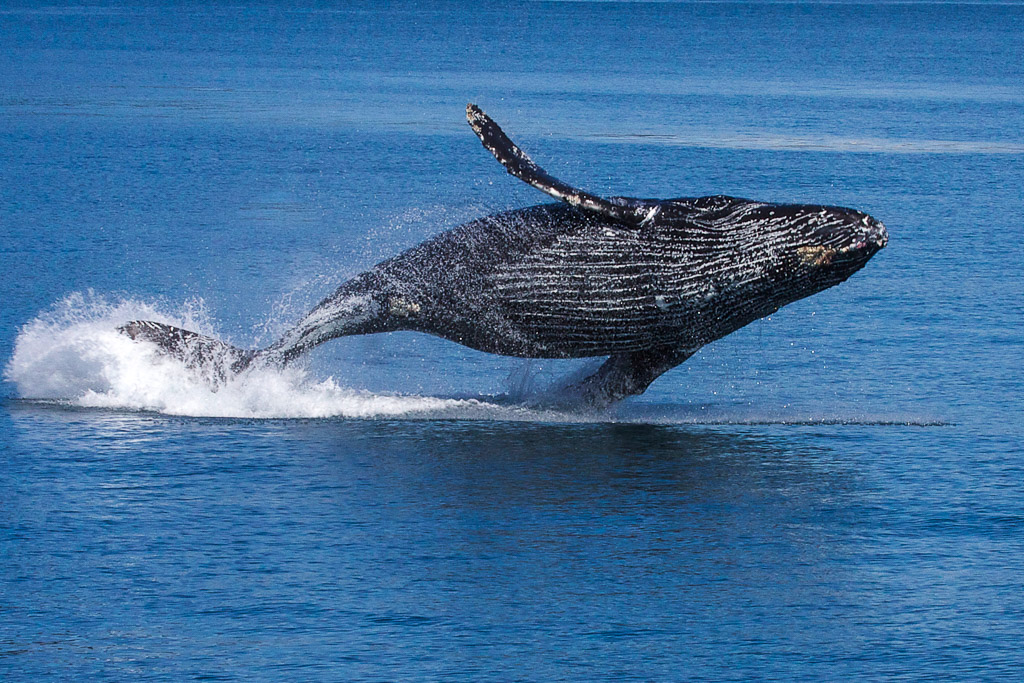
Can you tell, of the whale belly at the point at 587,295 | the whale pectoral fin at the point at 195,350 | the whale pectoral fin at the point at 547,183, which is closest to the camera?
the whale pectoral fin at the point at 547,183

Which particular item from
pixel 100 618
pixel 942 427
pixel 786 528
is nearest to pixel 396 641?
pixel 100 618

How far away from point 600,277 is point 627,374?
103 centimetres

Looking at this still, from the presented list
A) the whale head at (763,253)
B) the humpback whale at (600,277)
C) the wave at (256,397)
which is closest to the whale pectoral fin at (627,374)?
the humpback whale at (600,277)

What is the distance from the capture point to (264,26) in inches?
3442

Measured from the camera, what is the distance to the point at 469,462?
451 inches

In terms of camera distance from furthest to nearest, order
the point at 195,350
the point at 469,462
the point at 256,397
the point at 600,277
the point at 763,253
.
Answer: the point at 195,350
the point at 256,397
the point at 600,277
the point at 763,253
the point at 469,462

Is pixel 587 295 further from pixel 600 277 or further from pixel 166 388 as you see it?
pixel 166 388

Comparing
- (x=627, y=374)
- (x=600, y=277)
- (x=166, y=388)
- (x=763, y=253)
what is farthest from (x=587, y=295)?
(x=166, y=388)

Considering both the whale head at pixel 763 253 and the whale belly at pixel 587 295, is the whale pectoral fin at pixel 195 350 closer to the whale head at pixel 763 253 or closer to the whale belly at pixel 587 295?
the whale belly at pixel 587 295

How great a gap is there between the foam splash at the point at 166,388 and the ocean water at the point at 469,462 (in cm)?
3

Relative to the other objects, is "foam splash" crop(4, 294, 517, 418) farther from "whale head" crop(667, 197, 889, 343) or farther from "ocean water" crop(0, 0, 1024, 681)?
"whale head" crop(667, 197, 889, 343)

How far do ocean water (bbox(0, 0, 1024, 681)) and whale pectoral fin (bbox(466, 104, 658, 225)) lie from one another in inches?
67.1

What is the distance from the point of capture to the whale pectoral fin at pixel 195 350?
521 inches

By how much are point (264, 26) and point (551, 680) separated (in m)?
83.0
